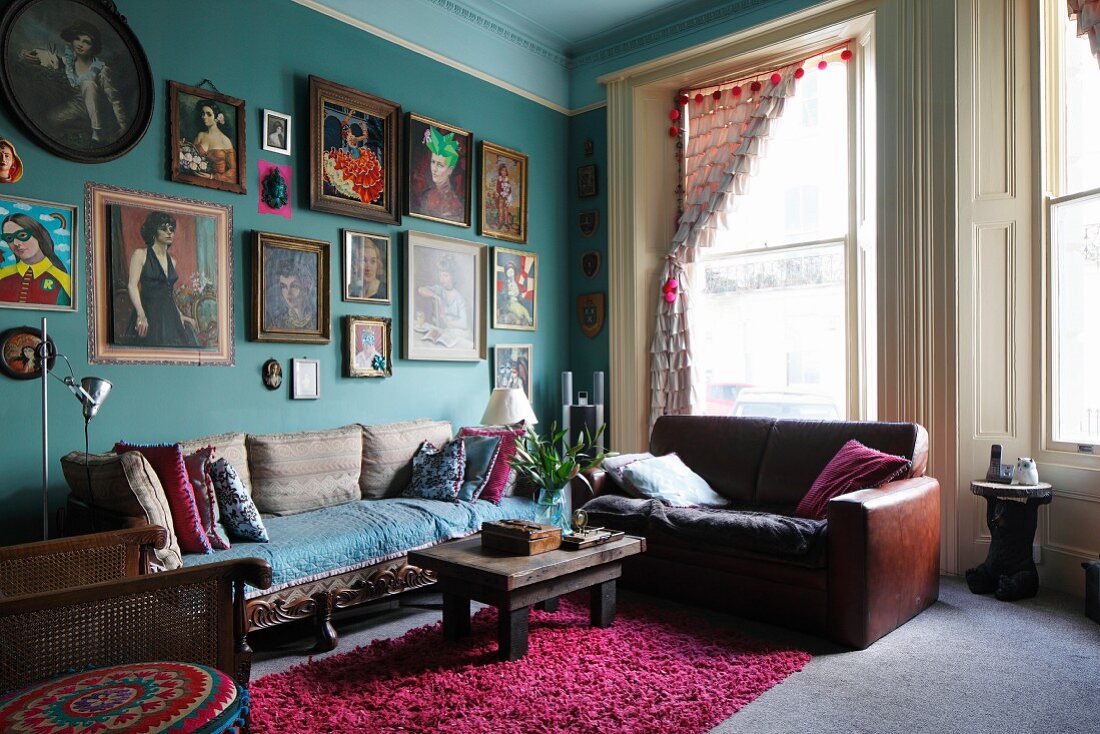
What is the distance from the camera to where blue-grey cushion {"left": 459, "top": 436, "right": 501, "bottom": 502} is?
14.4ft

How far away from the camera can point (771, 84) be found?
5.26 m

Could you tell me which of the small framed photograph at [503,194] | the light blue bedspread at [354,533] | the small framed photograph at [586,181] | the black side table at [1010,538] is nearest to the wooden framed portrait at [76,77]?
the light blue bedspread at [354,533]

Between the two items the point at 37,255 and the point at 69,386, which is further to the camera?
the point at 37,255

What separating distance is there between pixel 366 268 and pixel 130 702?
3.29 m

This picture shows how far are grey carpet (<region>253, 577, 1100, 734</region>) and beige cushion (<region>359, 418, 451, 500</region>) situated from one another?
2.74 feet

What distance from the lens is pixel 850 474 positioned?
374cm

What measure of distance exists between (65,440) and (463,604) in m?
1.98

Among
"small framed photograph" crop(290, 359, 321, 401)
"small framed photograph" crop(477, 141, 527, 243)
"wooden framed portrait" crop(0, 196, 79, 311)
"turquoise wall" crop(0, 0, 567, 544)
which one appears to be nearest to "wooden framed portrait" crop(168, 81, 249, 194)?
"turquoise wall" crop(0, 0, 567, 544)

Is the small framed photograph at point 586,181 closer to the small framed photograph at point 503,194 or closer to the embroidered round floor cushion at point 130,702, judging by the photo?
the small framed photograph at point 503,194

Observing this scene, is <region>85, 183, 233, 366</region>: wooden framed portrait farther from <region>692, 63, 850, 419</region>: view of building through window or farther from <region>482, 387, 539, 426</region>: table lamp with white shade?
<region>692, 63, 850, 419</region>: view of building through window

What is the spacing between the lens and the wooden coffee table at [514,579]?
2.95m

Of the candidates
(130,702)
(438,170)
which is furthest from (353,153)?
(130,702)

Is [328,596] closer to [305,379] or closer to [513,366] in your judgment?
[305,379]

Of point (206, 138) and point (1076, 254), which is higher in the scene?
point (206, 138)
